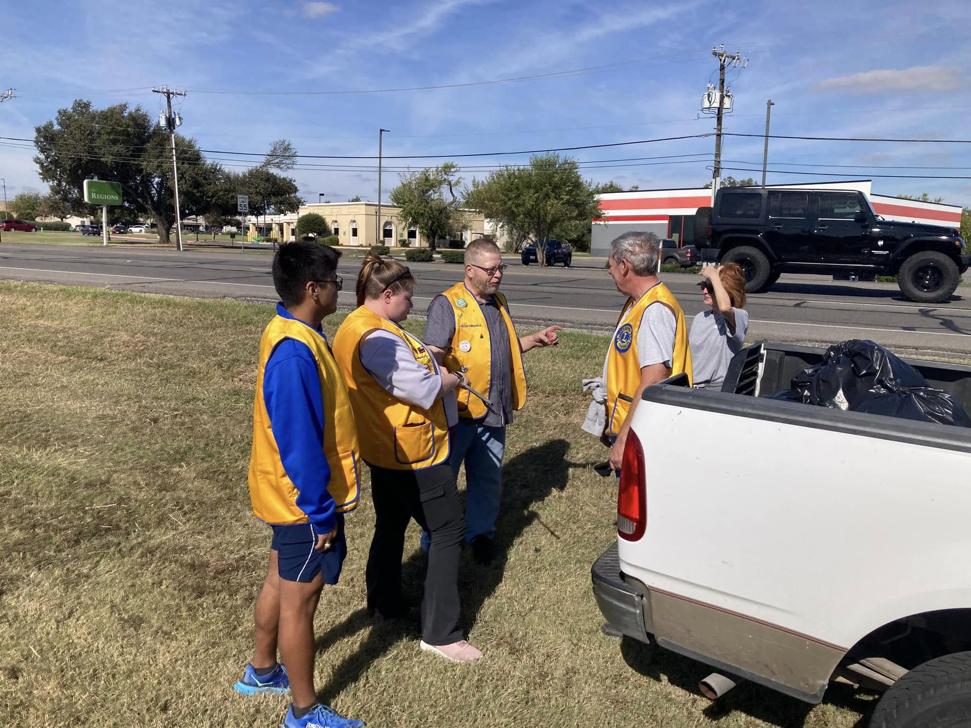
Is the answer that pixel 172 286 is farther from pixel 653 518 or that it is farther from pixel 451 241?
pixel 451 241

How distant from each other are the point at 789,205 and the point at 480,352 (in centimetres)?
1482

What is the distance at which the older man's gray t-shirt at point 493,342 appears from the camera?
362cm

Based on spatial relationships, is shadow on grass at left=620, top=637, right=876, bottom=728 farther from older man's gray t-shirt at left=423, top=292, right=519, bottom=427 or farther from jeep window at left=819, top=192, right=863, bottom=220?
jeep window at left=819, top=192, right=863, bottom=220

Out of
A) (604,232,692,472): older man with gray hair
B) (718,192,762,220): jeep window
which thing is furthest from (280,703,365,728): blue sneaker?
(718,192,762,220): jeep window

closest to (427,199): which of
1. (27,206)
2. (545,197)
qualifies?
(545,197)

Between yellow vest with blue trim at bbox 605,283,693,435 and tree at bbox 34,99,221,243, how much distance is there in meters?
58.4

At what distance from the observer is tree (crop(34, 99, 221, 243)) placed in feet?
183

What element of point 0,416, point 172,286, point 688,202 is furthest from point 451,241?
point 0,416

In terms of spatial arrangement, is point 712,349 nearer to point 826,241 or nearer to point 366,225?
point 826,241

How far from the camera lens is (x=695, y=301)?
15.4 metres

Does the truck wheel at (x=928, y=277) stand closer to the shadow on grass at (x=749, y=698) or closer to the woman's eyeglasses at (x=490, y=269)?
the woman's eyeglasses at (x=490, y=269)

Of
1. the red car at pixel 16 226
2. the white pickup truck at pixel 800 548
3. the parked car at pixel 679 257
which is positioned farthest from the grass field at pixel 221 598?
the red car at pixel 16 226

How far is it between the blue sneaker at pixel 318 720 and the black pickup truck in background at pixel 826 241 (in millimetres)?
14731

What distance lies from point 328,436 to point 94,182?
5630 cm
